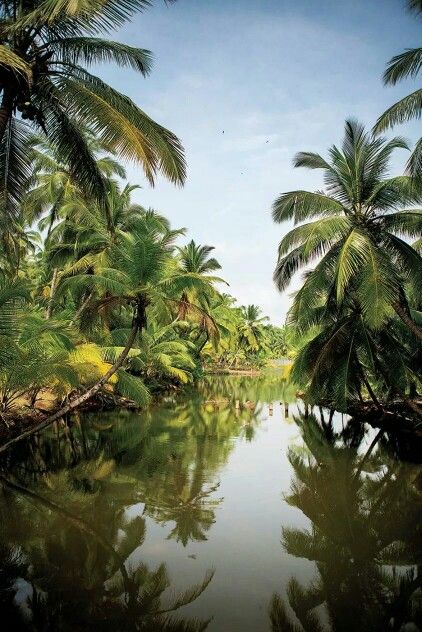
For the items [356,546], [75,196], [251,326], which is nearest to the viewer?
[356,546]

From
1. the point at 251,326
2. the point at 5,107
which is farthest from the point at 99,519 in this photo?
the point at 251,326

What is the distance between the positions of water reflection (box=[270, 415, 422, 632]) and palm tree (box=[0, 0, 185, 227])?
19.7 ft

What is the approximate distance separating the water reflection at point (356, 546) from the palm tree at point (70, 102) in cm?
600

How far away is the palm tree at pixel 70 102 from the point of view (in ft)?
19.3

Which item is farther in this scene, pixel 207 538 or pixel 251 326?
pixel 251 326

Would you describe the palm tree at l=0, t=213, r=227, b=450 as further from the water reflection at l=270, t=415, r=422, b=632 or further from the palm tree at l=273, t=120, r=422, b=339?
the water reflection at l=270, t=415, r=422, b=632

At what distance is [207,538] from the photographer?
6234 millimetres

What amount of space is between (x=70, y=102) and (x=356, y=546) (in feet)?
25.4

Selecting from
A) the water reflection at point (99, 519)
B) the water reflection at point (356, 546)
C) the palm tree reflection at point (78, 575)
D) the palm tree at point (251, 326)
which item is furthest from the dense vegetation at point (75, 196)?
the palm tree at point (251, 326)

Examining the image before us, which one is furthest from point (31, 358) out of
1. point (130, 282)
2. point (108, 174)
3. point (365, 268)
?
point (108, 174)

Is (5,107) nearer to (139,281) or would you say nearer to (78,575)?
(139,281)

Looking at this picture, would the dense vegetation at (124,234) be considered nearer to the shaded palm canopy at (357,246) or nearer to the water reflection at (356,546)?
the shaded palm canopy at (357,246)

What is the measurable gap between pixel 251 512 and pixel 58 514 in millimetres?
3147

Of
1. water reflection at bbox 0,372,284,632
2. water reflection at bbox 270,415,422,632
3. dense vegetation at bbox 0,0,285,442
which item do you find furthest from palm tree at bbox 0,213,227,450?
water reflection at bbox 270,415,422,632
